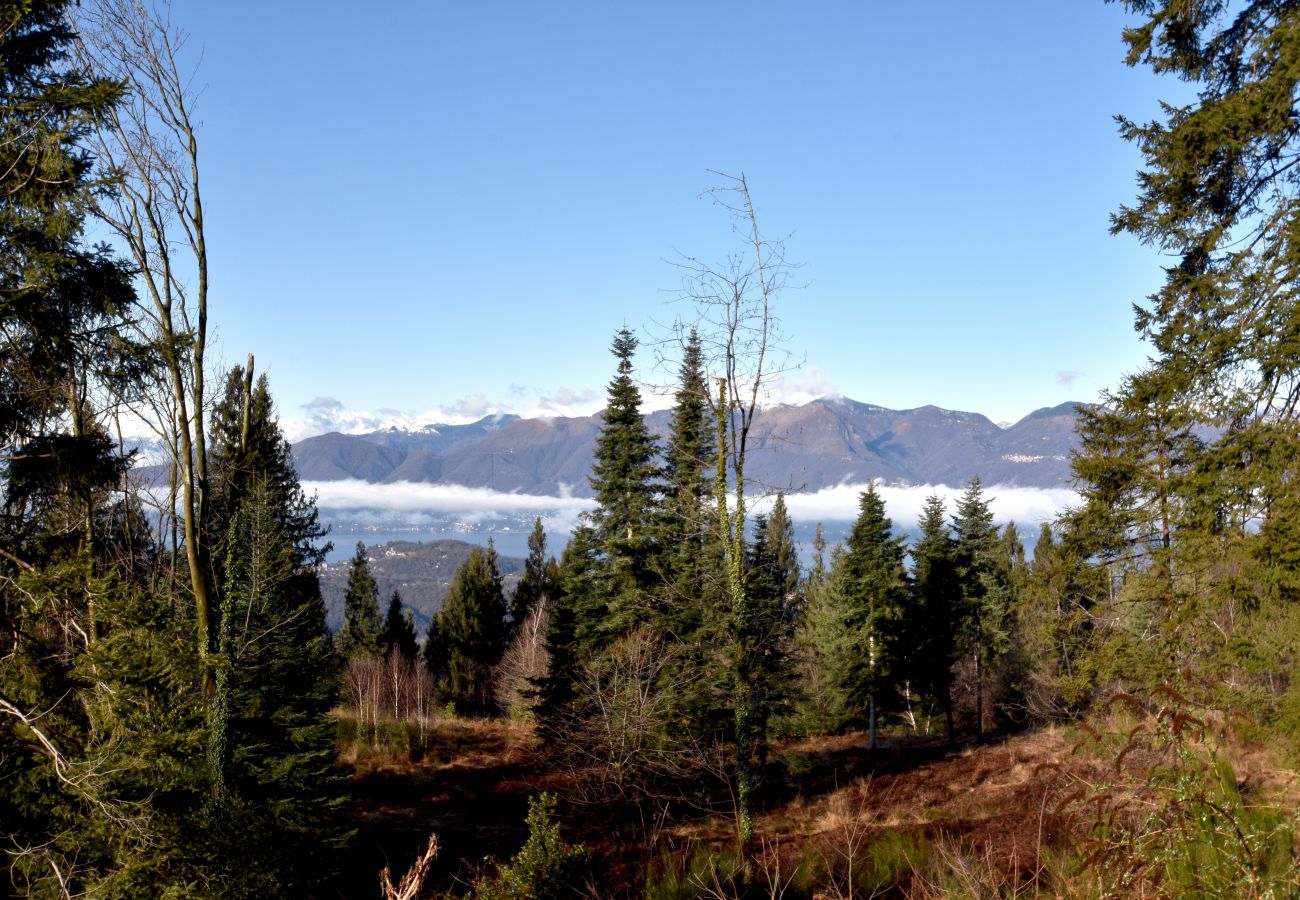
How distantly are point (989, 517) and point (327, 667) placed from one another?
32375mm

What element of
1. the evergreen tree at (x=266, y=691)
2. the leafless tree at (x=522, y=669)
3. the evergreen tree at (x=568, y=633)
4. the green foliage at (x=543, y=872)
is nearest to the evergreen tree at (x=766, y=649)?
the green foliage at (x=543, y=872)

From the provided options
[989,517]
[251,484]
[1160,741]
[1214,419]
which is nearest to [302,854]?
[251,484]

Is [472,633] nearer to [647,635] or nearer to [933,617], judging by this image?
[933,617]

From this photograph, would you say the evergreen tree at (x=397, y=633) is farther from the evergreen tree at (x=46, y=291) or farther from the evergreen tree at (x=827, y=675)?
the evergreen tree at (x=46, y=291)

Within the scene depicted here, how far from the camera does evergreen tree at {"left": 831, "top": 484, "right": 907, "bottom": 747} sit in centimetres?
3216

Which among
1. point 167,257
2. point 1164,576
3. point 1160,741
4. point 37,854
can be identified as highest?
point 167,257

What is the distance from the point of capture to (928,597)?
34.4m

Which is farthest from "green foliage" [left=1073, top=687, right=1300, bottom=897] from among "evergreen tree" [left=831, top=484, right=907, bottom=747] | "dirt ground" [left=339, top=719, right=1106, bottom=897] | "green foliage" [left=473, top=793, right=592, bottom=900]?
"evergreen tree" [left=831, top=484, right=907, bottom=747]

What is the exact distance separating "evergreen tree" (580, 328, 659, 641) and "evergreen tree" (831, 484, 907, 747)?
42.1 ft

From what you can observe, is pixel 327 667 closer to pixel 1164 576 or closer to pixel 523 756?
pixel 523 756

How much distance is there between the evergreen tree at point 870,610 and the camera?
32.2 meters

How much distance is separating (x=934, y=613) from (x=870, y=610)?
407 centimetres

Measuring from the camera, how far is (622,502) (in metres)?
24.0

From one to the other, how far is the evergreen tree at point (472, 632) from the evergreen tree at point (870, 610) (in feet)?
92.2
